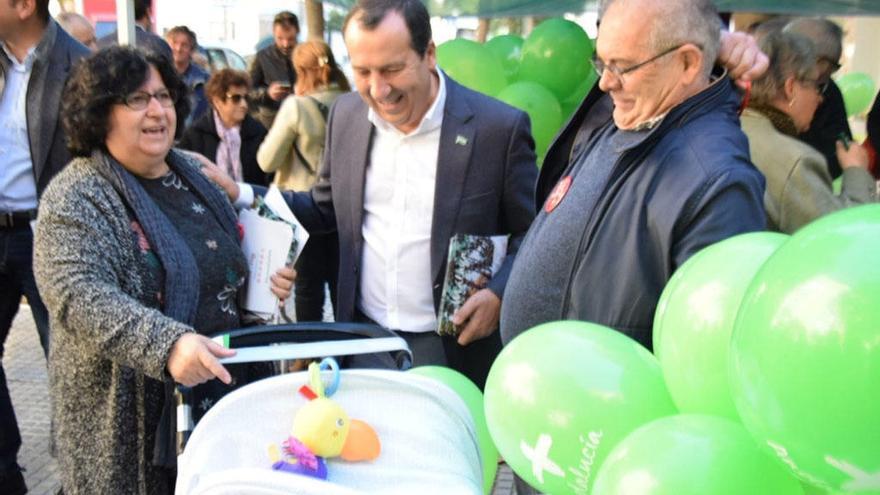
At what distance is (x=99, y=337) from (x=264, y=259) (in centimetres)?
60

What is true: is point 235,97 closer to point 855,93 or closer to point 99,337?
point 99,337

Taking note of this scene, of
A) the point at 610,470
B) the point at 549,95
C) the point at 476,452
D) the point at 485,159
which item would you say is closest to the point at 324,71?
the point at 549,95

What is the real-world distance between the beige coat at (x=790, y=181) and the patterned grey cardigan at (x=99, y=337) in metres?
1.97

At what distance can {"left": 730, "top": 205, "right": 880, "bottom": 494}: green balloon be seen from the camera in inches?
40.1

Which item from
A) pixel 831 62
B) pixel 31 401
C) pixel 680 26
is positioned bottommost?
pixel 31 401

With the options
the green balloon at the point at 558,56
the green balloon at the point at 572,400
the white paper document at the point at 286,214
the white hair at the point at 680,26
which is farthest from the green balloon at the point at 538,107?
the green balloon at the point at 572,400

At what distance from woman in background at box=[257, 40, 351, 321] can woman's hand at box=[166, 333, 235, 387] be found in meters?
2.04

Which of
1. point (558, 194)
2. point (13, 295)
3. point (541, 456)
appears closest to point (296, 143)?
point (13, 295)

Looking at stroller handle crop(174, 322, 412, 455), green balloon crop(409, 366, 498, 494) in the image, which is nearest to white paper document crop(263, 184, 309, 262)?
stroller handle crop(174, 322, 412, 455)

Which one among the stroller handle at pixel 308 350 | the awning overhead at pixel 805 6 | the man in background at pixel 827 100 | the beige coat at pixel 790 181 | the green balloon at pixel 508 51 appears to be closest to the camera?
the stroller handle at pixel 308 350

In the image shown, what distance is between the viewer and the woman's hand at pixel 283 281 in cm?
271

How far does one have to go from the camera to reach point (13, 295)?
12.7ft

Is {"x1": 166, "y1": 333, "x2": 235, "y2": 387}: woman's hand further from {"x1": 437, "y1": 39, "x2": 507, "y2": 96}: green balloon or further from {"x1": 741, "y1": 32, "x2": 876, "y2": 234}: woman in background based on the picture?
{"x1": 437, "y1": 39, "x2": 507, "y2": 96}: green balloon

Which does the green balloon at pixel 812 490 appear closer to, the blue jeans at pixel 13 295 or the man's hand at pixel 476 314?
the man's hand at pixel 476 314
